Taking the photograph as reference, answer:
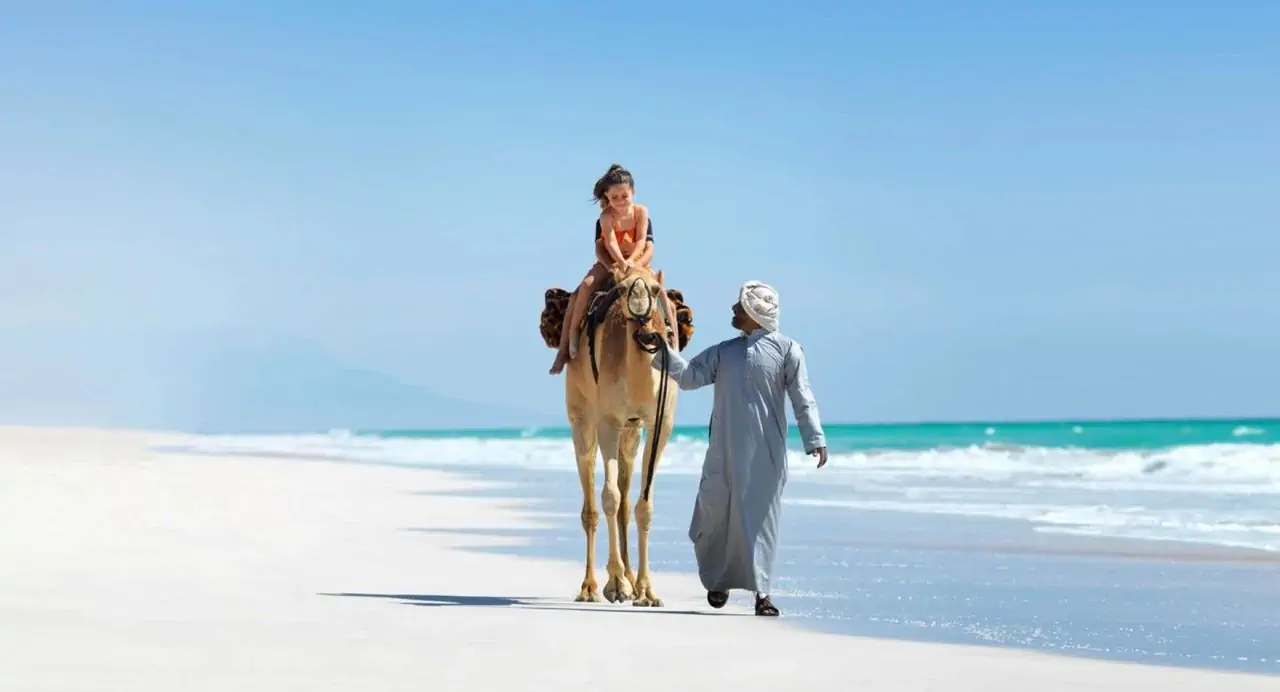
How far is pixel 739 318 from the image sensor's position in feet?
33.5

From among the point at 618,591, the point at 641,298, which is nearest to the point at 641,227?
the point at 641,298

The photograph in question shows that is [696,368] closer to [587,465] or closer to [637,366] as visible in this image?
[637,366]

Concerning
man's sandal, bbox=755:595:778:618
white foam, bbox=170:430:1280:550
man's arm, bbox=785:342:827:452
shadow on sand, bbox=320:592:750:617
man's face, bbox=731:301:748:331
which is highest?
man's face, bbox=731:301:748:331

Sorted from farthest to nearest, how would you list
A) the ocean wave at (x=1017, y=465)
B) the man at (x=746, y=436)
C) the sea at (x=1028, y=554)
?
the ocean wave at (x=1017, y=465) → the man at (x=746, y=436) → the sea at (x=1028, y=554)

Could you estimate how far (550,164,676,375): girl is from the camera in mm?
10641

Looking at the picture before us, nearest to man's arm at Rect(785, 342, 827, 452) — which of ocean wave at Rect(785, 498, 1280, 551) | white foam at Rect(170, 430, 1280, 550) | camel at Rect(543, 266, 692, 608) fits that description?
camel at Rect(543, 266, 692, 608)

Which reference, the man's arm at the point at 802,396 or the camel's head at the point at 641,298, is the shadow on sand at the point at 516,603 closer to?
the man's arm at the point at 802,396

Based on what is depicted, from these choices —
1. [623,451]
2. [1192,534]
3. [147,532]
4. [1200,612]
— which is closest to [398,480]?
[147,532]

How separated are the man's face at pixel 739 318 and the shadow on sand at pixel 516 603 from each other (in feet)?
5.58

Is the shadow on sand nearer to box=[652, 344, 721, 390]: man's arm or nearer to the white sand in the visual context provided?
the white sand

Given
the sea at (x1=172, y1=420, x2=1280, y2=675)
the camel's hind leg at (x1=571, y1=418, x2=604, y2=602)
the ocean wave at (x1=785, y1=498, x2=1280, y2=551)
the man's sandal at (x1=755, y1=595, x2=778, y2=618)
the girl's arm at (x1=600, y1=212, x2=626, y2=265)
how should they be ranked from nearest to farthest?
the sea at (x1=172, y1=420, x2=1280, y2=675)
the man's sandal at (x1=755, y1=595, x2=778, y2=618)
the girl's arm at (x1=600, y1=212, x2=626, y2=265)
the camel's hind leg at (x1=571, y1=418, x2=604, y2=602)
the ocean wave at (x1=785, y1=498, x2=1280, y2=551)

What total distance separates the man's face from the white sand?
5.58ft

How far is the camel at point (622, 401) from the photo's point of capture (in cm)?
1035

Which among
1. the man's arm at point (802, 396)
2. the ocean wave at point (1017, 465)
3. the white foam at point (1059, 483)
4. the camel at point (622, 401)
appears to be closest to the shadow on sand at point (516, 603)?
the camel at point (622, 401)
